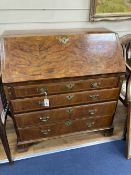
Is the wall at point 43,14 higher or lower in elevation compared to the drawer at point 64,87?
higher

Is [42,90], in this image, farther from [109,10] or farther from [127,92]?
[109,10]

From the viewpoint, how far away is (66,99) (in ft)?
5.52

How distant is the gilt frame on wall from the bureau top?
0.43 m

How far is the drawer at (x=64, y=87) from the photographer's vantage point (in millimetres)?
1530

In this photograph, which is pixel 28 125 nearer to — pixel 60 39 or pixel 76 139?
pixel 76 139

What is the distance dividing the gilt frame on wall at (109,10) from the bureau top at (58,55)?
43 cm

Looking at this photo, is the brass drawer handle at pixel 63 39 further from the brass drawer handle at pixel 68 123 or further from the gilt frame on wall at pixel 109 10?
the brass drawer handle at pixel 68 123

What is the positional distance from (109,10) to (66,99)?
1111mm

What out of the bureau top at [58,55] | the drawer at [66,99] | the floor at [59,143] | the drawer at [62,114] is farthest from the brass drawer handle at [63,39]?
the floor at [59,143]

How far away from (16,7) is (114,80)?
1147 mm

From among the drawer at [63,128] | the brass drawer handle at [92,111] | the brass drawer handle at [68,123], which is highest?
the brass drawer handle at [92,111]

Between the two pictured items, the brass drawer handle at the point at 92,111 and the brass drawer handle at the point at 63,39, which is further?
the brass drawer handle at the point at 92,111

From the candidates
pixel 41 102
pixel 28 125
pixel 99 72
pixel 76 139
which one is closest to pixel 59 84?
pixel 41 102

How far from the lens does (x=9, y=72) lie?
1.46 m
